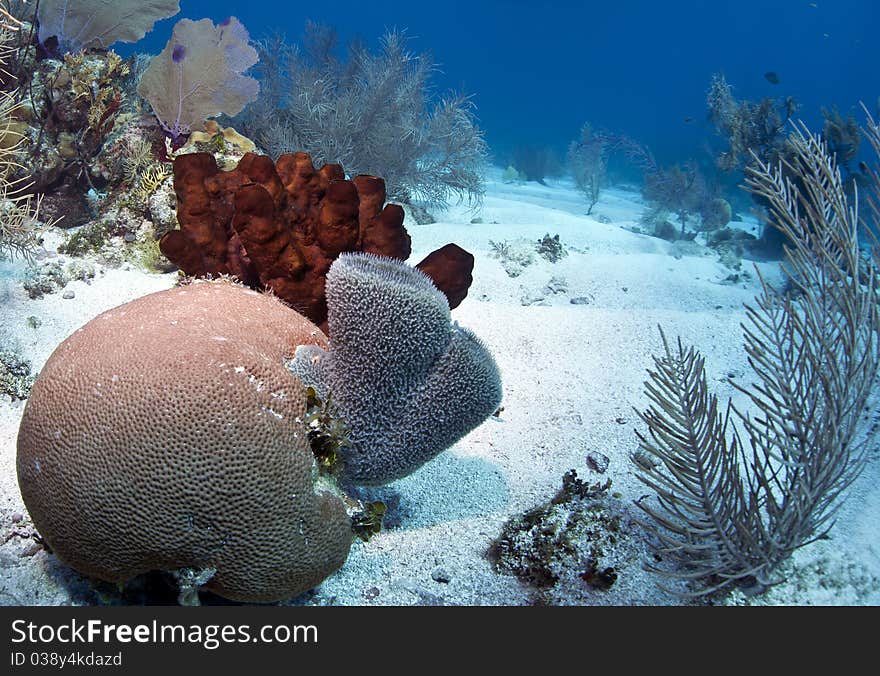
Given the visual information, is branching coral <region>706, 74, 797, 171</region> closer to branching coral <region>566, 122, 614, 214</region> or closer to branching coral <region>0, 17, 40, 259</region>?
branching coral <region>566, 122, 614, 214</region>

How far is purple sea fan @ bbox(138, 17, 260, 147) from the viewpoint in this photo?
530 centimetres

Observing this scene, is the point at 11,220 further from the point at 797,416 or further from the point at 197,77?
the point at 797,416

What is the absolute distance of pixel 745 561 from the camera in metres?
2.36

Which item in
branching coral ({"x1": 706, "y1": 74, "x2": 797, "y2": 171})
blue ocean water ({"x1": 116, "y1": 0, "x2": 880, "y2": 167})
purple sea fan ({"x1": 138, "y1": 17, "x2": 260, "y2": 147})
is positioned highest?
blue ocean water ({"x1": 116, "y1": 0, "x2": 880, "y2": 167})

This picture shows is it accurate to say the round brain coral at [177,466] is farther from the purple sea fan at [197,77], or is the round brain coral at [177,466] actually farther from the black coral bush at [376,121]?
the black coral bush at [376,121]

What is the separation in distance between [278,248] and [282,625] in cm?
188

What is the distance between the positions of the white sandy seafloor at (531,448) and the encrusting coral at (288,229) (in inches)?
47.0

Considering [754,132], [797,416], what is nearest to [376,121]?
[754,132]

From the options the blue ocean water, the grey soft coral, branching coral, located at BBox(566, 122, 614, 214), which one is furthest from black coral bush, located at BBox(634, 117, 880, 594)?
the blue ocean water

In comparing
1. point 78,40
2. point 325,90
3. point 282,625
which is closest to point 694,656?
point 282,625

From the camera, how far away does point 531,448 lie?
3523mm

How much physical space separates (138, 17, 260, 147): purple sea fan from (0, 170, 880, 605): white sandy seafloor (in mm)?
1771

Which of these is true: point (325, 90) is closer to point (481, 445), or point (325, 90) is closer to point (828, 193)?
Result: point (481, 445)

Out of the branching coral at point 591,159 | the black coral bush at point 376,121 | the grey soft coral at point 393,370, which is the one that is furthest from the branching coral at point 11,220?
the branching coral at point 591,159
